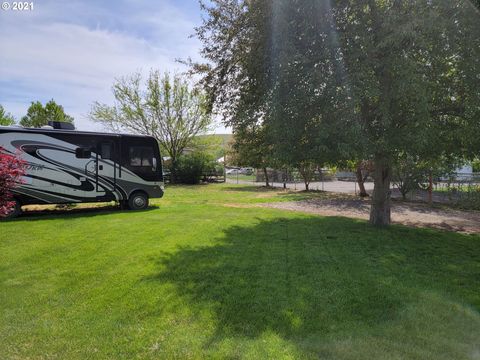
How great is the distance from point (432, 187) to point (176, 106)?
22119 mm

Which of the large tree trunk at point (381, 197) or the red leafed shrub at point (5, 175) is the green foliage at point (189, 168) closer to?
the large tree trunk at point (381, 197)

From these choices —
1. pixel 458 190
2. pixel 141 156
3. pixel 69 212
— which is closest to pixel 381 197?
pixel 458 190

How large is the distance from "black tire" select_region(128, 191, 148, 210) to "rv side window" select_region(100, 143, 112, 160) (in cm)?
154

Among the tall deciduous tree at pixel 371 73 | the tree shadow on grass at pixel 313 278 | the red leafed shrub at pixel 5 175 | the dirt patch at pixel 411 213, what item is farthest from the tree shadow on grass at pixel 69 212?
the tall deciduous tree at pixel 371 73

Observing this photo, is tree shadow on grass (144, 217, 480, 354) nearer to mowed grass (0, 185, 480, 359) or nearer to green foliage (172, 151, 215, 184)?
mowed grass (0, 185, 480, 359)

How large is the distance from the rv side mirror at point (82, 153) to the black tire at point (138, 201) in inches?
78.4

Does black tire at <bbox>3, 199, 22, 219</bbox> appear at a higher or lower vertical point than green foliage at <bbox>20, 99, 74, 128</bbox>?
lower

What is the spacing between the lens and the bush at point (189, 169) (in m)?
30.2

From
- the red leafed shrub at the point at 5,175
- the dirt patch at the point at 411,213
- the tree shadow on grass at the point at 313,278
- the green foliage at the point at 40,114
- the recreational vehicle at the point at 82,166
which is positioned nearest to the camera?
the tree shadow on grass at the point at 313,278

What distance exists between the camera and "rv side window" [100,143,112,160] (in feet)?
38.0

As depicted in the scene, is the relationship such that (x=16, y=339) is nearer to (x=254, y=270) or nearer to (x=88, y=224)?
(x=254, y=270)

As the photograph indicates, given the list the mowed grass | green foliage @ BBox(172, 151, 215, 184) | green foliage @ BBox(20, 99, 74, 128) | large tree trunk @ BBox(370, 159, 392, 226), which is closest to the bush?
green foliage @ BBox(172, 151, 215, 184)

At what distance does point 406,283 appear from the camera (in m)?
4.78

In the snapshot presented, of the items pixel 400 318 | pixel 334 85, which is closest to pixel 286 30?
pixel 334 85
